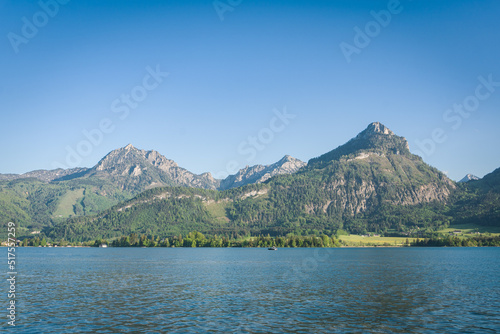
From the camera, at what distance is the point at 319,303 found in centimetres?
6406

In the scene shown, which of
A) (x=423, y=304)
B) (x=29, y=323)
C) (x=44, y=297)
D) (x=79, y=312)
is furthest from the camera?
(x=44, y=297)

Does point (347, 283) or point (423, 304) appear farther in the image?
point (347, 283)

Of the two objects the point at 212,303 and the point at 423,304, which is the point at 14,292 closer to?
the point at 212,303

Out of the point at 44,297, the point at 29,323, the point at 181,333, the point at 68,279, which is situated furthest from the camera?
the point at 68,279

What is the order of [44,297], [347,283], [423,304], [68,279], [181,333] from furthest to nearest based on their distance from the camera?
[68,279]
[347,283]
[44,297]
[423,304]
[181,333]

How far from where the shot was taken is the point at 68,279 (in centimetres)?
9850

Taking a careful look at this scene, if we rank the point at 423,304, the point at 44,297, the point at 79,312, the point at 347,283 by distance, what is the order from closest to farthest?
the point at 79,312
the point at 423,304
the point at 44,297
the point at 347,283

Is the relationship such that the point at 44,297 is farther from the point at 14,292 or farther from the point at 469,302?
the point at 469,302

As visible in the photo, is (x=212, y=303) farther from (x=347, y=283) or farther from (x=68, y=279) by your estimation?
(x=68, y=279)

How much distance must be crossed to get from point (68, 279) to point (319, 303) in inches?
2603

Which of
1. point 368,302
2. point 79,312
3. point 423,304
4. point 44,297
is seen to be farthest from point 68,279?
point 423,304

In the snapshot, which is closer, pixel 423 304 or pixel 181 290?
pixel 423 304

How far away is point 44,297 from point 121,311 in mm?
21485

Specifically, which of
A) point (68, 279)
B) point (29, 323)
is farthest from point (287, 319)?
point (68, 279)
